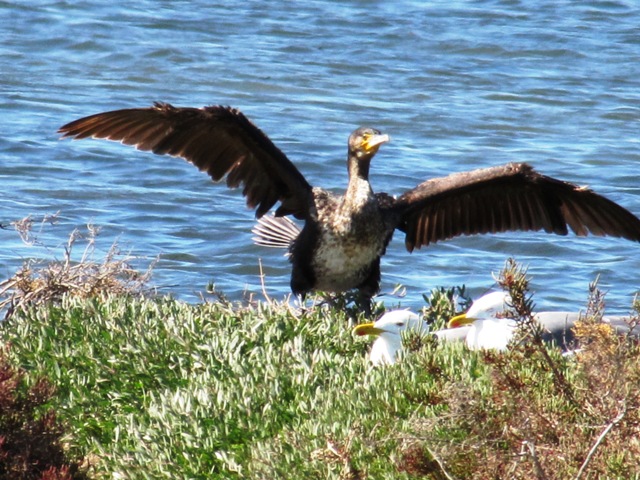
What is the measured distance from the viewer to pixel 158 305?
6.16 metres

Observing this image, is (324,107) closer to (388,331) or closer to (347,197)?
(347,197)

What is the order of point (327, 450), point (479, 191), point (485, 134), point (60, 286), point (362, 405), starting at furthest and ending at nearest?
point (485, 134), point (479, 191), point (60, 286), point (362, 405), point (327, 450)

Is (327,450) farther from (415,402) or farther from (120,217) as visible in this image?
(120,217)

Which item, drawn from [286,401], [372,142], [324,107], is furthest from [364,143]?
[324,107]

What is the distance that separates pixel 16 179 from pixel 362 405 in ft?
27.7

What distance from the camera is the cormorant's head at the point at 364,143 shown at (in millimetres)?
7418

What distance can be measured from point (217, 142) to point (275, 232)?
142 cm

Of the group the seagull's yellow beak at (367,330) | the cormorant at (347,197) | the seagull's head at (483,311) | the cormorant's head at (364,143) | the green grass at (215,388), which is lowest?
the green grass at (215,388)

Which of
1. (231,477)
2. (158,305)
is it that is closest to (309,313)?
(158,305)

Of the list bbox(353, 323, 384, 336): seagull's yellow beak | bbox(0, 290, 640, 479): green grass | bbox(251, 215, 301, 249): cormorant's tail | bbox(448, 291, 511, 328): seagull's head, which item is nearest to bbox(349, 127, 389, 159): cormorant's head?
bbox(251, 215, 301, 249): cormorant's tail

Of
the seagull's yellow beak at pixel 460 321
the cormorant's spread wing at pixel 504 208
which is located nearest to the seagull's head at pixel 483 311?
the seagull's yellow beak at pixel 460 321

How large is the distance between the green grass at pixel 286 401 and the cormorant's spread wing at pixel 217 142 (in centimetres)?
120

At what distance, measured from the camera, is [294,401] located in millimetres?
4766

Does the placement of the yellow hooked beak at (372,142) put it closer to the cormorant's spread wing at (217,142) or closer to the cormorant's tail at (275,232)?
the cormorant's spread wing at (217,142)
